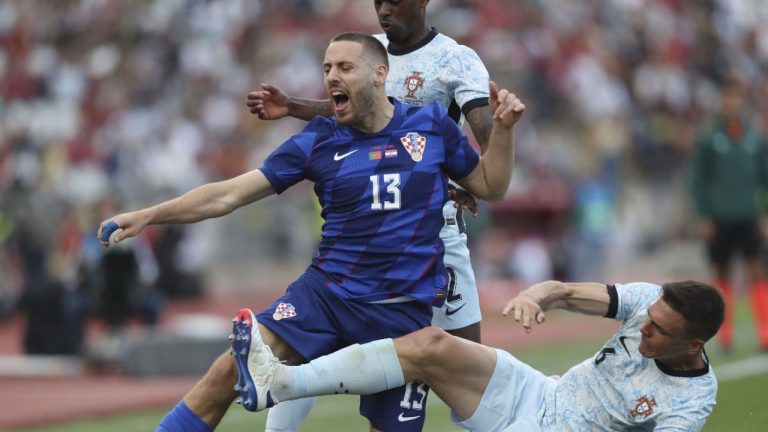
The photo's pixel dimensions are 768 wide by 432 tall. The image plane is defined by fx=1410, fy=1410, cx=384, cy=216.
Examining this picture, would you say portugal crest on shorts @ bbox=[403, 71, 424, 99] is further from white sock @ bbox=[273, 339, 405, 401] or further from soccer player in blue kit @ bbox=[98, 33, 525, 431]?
white sock @ bbox=[273, 339, 405, 401]

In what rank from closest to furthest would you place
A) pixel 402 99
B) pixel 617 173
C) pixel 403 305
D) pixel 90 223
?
1. pixel 403 305
2. pixel 402 99
3. pixel 90 223
4. pixel 617 173

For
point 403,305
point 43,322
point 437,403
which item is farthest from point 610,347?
point 43,322

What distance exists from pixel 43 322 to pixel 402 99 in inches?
360

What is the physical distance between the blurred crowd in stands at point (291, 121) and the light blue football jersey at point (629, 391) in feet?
39.7

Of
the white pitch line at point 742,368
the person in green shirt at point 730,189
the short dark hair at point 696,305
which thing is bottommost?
the white pitch line at point 742,368

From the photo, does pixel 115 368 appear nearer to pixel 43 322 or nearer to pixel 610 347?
pixel 43 322

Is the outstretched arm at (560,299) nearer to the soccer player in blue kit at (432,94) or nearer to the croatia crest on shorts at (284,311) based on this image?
the soccer player in blue kit at (432,94)

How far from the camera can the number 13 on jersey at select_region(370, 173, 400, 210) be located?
21.6 feet

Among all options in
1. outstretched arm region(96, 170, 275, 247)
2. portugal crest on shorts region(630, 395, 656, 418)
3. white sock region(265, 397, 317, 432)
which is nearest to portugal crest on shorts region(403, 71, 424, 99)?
outstretched arm region(96, 170, 275, 247)

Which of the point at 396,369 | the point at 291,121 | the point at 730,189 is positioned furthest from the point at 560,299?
the point at 291,121

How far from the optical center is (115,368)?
14.4 meters

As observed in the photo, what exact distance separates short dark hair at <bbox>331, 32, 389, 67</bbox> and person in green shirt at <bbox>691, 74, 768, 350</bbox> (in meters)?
6.97

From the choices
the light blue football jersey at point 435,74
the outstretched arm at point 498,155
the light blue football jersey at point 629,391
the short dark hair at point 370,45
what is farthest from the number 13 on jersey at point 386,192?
the light blue football jersey at point 629,391

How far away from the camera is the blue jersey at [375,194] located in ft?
21.7
